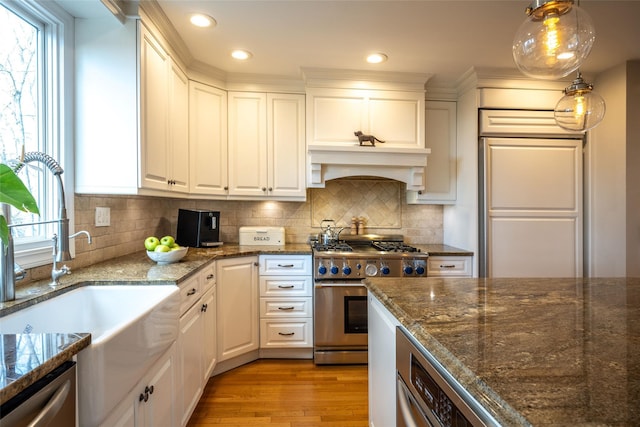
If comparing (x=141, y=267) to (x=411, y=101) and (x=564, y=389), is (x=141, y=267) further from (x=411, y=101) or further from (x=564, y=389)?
(x=411, y=101)

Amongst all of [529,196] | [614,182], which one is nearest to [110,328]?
→ [529,196]

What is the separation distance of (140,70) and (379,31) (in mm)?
1509

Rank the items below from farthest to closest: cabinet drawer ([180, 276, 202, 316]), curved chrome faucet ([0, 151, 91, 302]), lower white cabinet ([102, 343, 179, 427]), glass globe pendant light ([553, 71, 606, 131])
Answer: cabinet drawer ([180, 276, 202, 316])
glass globe pendant light ([553, 71, 606, 131])
curved chrome faucet ([0, 151, 91, 302])
lower white cabinet ([102, 343, 179, 427])

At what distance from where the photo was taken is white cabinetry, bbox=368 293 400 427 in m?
1.19

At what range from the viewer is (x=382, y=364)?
133 cm

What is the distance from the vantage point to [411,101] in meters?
2.87

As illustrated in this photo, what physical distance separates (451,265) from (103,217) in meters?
2.62

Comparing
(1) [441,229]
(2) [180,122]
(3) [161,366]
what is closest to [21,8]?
(2) [180,122]

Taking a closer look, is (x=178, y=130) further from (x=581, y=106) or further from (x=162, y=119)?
(x=581, y=106)

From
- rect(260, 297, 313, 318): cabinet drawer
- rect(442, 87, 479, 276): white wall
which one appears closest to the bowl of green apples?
rect(260, 297, 313, 318): cabinet drawer

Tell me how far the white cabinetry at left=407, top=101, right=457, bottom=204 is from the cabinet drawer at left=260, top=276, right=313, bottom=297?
133 centimetres

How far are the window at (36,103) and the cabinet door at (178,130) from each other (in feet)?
2.01

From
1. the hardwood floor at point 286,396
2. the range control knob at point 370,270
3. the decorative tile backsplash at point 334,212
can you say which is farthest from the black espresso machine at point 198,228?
the range control knob at point 370,270

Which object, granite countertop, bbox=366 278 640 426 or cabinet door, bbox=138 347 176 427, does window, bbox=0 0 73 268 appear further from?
granite countertop, bbox=366 278 640 426
